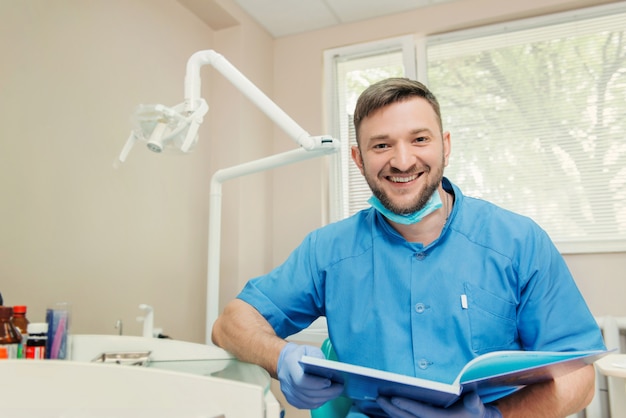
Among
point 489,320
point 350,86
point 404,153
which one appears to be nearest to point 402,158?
point 404,153

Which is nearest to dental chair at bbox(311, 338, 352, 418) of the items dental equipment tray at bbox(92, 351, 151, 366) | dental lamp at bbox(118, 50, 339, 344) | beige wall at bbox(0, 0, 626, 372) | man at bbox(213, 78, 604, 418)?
man at bbox(213, 78, 604, 418)

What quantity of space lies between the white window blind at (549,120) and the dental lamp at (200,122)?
119cm

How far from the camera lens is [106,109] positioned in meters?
1.93

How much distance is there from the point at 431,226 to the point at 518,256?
0.74ft

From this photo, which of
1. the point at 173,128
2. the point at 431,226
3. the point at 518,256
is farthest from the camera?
the point at 173,128

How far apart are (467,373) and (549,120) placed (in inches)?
81.4

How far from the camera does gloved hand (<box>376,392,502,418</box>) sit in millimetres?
873

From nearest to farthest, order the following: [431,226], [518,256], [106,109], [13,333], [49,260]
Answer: [13,333] < [518,256] < [431,226] < [49,260] < [106,109]

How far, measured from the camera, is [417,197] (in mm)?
1242

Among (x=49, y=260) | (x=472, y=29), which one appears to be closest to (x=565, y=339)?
(x=49, y=260)

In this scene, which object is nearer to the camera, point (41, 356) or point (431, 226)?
point (41, 356)

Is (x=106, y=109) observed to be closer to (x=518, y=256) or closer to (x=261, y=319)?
(x=261, y=319)

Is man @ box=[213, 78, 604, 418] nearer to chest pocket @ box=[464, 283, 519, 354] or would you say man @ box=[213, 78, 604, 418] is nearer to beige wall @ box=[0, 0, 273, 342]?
chest pocket @ box=[464, 283, 519, 354]

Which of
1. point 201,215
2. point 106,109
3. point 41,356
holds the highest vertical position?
point 106,109
